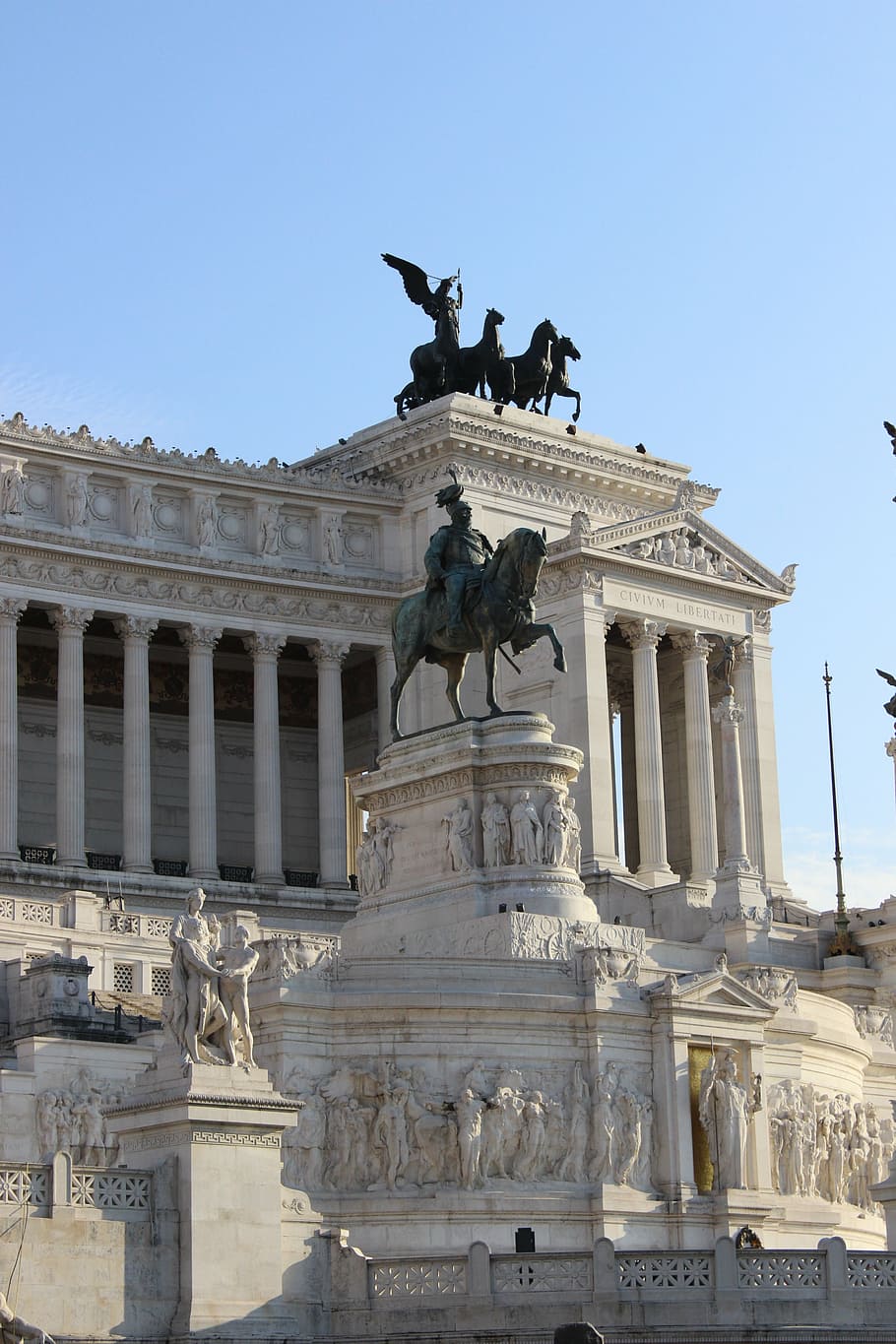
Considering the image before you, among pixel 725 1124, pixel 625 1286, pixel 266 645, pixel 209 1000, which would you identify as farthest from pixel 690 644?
pixel 209 1000

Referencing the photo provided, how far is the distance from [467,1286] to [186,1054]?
4579 mm

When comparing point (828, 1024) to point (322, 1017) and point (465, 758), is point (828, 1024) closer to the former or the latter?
point (465, 758)

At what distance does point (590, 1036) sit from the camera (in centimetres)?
4875

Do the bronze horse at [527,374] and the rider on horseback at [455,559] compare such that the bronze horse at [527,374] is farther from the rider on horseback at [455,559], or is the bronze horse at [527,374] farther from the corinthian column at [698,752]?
the rider on horseback at [455,559]

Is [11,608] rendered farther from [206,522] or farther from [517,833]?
[517,833]

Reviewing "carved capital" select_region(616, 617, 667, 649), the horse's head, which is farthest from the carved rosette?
the horse's head

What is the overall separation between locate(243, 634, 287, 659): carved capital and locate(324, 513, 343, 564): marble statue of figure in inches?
123

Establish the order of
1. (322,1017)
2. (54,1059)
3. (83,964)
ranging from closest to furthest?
(322,1017) → (54,1059) → (83,964)

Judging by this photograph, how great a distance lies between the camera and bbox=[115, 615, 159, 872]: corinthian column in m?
77.2

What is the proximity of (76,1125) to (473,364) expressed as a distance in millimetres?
42978

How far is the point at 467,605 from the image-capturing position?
57.5 metres

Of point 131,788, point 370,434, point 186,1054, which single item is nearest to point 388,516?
point 370,434

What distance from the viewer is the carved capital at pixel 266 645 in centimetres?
8138

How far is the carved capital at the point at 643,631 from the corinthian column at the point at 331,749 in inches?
335
